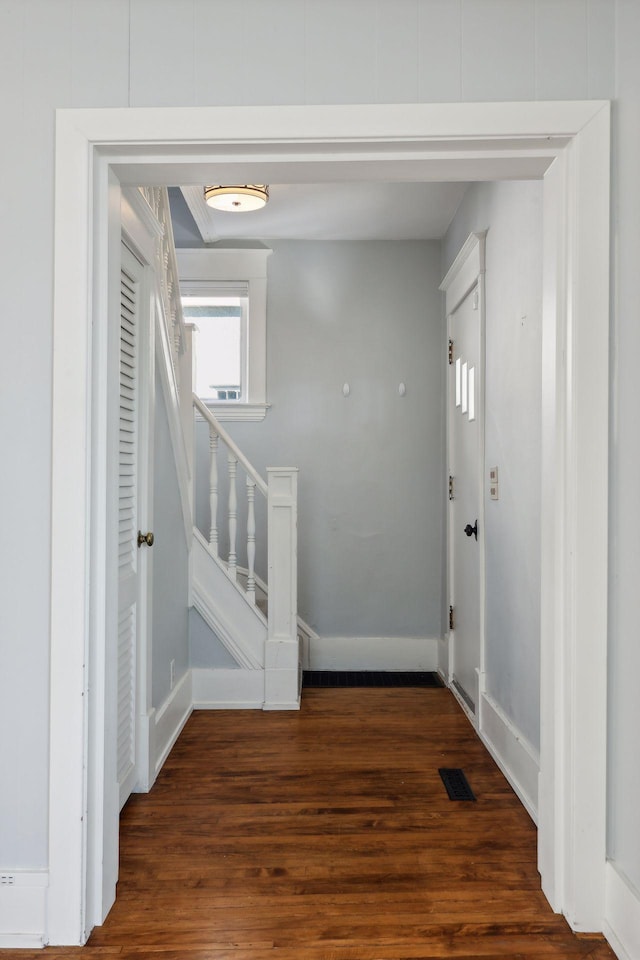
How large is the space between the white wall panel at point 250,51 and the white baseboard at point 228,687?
108 inches

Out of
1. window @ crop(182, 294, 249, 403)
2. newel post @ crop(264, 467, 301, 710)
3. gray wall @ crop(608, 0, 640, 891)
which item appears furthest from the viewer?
window @ crop(182, 294, 249, 403)

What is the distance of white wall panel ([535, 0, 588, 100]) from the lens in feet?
5.87

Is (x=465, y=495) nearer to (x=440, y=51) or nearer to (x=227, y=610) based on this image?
(x=227, y=610)

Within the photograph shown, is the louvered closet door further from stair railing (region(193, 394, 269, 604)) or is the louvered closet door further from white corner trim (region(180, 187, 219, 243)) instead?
white corner trim (region(180, 187, 219, 243))

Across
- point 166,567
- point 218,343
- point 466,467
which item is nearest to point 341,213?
point 218,343

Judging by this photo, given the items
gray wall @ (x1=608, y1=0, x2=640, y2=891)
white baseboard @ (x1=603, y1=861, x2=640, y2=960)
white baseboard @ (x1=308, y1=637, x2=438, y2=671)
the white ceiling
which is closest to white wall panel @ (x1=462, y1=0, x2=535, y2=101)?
gray wall @ (x1=608, y1=0, x2=640, y2=891)

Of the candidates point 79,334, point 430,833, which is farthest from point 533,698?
point 79,334

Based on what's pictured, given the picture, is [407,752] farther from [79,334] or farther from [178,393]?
[79,334]

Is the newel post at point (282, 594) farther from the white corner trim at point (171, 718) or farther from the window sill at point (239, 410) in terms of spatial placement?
the window sill at point (239, 410)

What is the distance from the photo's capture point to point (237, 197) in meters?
3.66

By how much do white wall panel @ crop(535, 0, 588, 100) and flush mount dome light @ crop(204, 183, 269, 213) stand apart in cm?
201

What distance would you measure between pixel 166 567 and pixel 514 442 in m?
1.58

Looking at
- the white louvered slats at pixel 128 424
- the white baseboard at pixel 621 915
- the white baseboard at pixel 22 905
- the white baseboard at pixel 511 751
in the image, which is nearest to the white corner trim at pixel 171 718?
the white louvered slats at pixel 128 424

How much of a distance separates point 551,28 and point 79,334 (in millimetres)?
1429
